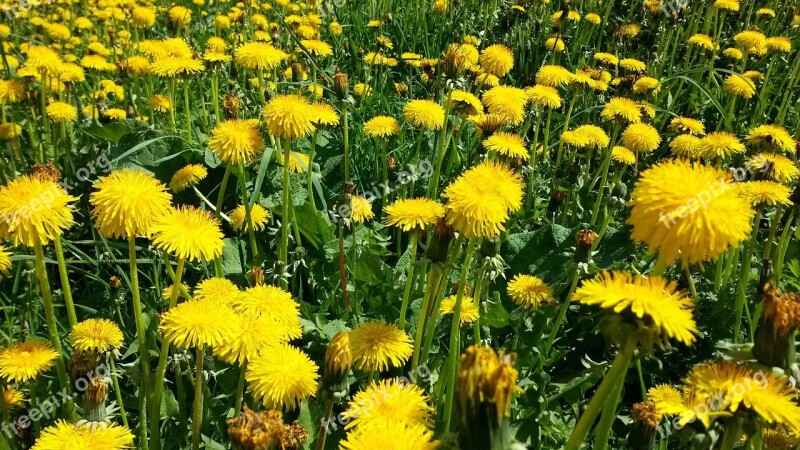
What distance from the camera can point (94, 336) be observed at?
1.72m

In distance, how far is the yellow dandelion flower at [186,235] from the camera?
155 cm

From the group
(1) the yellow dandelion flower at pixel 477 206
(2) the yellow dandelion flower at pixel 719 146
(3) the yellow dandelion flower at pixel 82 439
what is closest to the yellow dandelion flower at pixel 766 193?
(2) the yellow dandelion flower at pixel 719 146

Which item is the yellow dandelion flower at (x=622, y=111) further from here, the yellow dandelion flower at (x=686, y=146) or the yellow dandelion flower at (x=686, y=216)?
the yellow dandelion flower at (x=686, y=216)

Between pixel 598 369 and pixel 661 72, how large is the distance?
11.1 feet

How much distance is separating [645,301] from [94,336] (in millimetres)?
1383

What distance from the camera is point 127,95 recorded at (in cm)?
399

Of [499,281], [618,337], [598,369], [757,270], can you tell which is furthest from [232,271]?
[757,270]

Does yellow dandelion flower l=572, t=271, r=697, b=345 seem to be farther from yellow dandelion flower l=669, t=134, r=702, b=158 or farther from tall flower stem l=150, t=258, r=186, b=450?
yellow dandelion flower l=669, t=134, r=702, b=158

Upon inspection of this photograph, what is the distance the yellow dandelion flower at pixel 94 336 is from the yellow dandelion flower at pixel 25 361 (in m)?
0.06

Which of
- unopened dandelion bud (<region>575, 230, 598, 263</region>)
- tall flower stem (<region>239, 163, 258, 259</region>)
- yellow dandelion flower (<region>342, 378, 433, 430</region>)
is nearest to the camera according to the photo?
yellow dandelion flower (<region>342, 378, 433, 430</region>)

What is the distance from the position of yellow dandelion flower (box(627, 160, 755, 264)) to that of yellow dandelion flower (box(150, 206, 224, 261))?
→ 3.26ft

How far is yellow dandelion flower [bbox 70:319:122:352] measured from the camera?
5.57 ft

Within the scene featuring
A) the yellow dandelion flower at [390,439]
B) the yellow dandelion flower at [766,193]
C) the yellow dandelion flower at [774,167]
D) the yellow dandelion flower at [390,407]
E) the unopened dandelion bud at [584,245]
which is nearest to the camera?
the yellow dandelion flower at [390,439]

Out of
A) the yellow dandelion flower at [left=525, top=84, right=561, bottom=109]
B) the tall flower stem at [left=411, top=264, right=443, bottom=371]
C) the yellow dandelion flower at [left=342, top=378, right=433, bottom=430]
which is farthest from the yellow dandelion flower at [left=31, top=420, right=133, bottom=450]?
the yellow dandelion flower at [left=525, top=84, right=561, bottom=109]
